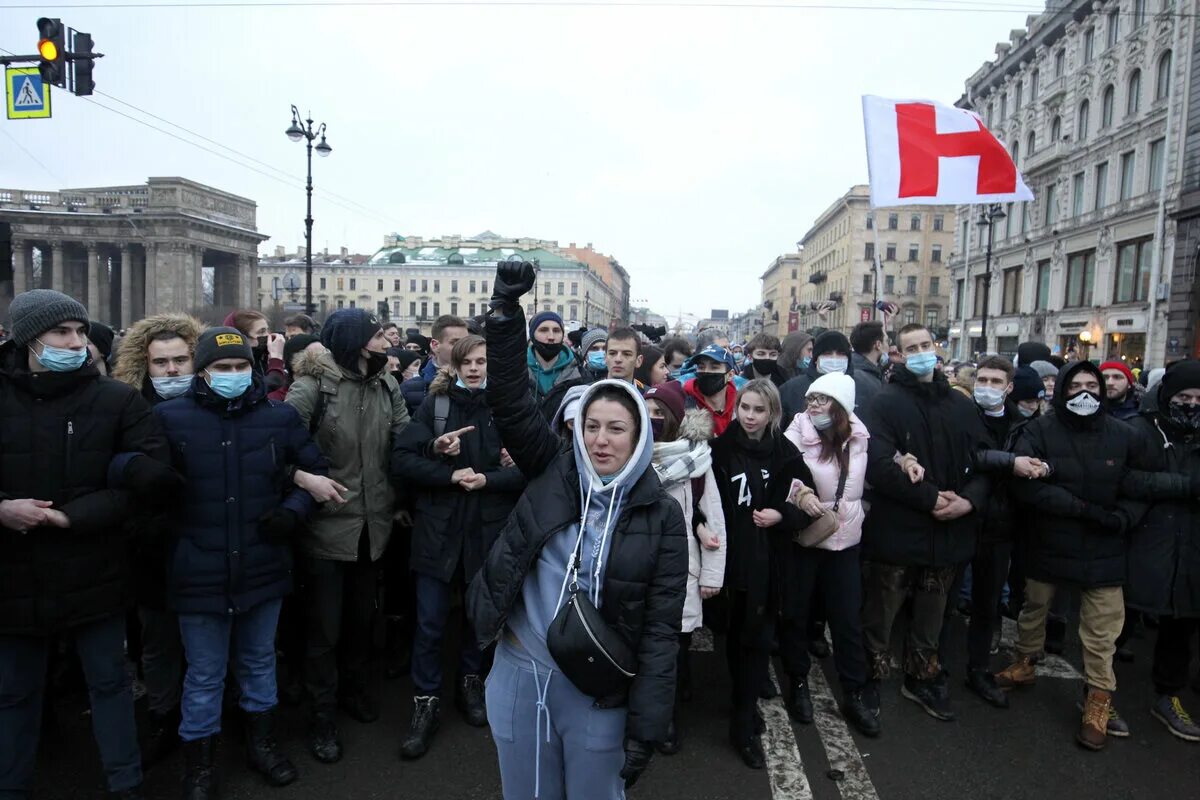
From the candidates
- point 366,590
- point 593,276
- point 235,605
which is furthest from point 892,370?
point 593,276

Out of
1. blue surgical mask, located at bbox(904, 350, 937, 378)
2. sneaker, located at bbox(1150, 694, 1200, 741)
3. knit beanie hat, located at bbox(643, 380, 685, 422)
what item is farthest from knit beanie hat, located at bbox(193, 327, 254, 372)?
sneaker, located at bbox(1150, 694, 1200, 741)

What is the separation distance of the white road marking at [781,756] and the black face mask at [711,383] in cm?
206

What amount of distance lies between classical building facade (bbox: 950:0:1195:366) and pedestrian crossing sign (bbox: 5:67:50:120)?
3538cm

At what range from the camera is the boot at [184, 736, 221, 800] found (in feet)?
11.4

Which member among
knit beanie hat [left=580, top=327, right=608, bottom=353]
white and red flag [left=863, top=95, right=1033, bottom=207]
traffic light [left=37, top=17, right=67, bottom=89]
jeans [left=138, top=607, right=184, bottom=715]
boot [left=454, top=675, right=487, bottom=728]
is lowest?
boot [left=454, top=675, right=487, bottom=728]

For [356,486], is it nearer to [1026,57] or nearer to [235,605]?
[235,605]

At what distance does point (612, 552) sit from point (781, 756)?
2334 mm

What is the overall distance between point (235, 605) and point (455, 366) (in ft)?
5.78

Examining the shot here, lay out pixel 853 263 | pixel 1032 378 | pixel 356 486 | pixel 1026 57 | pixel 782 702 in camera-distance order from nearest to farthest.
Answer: pixel 356 486 → pixel 782 702 → pixel 1032 378 → pixel 1026 57 → pixel 853 263

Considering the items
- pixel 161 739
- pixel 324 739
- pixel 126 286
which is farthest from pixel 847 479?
pixel 126 286

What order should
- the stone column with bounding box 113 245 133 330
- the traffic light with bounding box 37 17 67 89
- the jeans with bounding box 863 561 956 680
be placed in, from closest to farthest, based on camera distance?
the jeans with bounding box 863 561 956 680 → the traffic light with bounding box 37 17 67 89 → the stone column with bounding box 113 245 133 330

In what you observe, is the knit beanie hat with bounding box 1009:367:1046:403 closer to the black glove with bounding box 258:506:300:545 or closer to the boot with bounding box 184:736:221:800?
the black glove with bounding box 258:506:300:545

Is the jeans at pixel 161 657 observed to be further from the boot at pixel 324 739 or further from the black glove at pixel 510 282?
the black glove at pixel 510 282

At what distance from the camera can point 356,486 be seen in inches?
167
